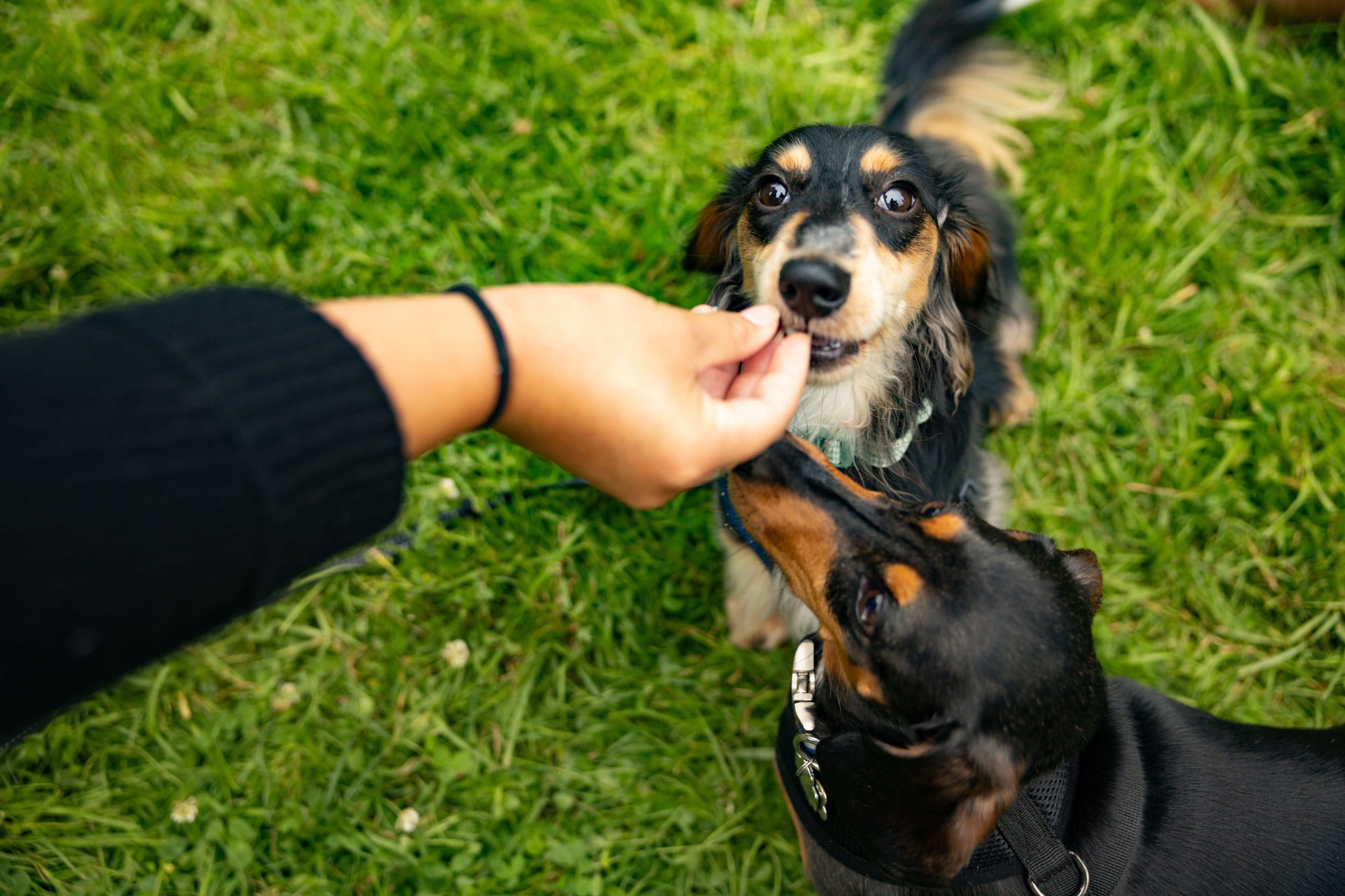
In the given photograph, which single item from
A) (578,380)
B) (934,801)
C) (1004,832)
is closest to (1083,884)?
(1004,832)

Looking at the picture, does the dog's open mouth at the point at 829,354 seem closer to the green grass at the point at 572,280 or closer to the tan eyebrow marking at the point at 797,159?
the tan eyebrow marking at the point at 797,159

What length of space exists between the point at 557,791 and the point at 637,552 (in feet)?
3.47

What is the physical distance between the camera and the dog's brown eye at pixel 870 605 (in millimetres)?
1967

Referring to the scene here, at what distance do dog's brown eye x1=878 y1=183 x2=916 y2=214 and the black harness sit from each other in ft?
5.31

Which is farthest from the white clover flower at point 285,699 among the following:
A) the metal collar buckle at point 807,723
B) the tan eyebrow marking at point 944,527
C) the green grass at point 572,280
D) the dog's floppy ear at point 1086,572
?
the dog's floppy ear at point 1086,572

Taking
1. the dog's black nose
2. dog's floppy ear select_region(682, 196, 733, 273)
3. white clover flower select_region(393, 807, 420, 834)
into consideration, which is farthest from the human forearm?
white clover flower select_region(393, 807, 420, 834)

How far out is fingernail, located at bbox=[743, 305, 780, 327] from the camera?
199 centimetres

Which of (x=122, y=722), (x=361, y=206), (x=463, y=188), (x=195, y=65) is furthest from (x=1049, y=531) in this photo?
(x=195, y=65)

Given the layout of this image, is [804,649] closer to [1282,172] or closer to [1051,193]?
[1051,193]

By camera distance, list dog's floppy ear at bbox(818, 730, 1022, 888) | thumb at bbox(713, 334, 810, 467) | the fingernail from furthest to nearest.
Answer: the fingernail
dog's floppy ear at bbox(818, 730, 1022, 888)
thumb at bbox(713, 334, 810, 467)

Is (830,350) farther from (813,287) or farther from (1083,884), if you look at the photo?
(1083,884)

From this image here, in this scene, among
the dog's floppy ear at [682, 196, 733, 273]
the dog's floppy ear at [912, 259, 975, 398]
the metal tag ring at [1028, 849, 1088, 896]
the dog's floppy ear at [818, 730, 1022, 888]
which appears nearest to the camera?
the dog's floppy ear at [818, 730, 1022, 888]

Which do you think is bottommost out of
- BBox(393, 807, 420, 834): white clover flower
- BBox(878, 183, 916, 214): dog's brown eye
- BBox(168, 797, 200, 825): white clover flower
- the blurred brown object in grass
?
BBox(168, 797, 200, 825): white clover flower

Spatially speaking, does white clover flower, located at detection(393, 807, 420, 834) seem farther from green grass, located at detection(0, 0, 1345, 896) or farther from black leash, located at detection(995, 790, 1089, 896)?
black leash, located at detection(995, 790, 1089, 896)
